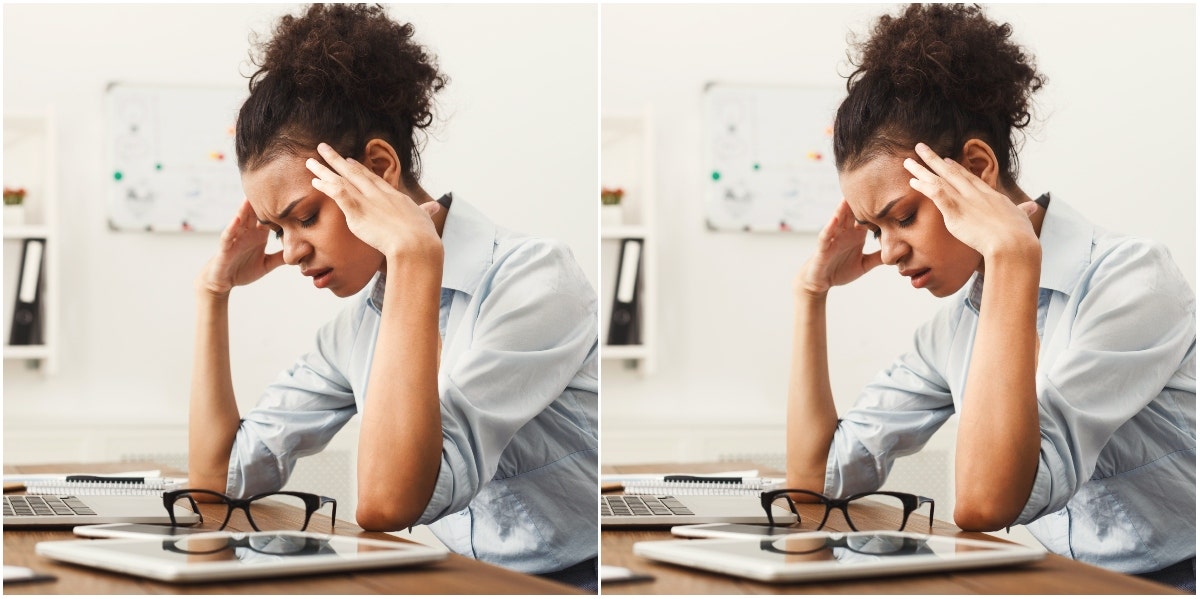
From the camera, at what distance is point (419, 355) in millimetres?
1314

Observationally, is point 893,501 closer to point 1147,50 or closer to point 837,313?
point 837,313

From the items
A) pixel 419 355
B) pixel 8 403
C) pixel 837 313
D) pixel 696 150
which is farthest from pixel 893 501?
pixel 8 403

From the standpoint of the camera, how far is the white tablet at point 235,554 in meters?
1.12

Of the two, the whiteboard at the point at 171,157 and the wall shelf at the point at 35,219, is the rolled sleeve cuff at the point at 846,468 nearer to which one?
the whiteboard at the point at 171,157

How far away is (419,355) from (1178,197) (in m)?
1.05

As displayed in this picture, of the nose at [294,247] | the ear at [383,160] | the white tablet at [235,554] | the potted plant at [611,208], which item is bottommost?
the white tablet at [235,554]

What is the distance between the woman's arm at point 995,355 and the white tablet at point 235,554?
0.66m

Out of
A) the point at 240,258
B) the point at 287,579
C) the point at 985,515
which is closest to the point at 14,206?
the point at 240,258

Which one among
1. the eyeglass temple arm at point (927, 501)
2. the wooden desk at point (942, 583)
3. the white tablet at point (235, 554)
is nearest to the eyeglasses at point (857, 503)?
the eyeglass temple arm at point (927, 501)

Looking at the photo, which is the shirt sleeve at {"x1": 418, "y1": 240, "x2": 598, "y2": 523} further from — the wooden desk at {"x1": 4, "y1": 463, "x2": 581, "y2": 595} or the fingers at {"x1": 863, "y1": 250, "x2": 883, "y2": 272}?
the fingers at {"x1": 863, "y1": 250, "x2": 883, "y2": 272}

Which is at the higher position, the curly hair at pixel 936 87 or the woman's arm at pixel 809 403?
the curly hair at pixel 936 87

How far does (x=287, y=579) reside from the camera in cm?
117

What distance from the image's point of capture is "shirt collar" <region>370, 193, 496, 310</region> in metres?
1.40

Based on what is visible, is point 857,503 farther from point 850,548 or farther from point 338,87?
point 338,87
